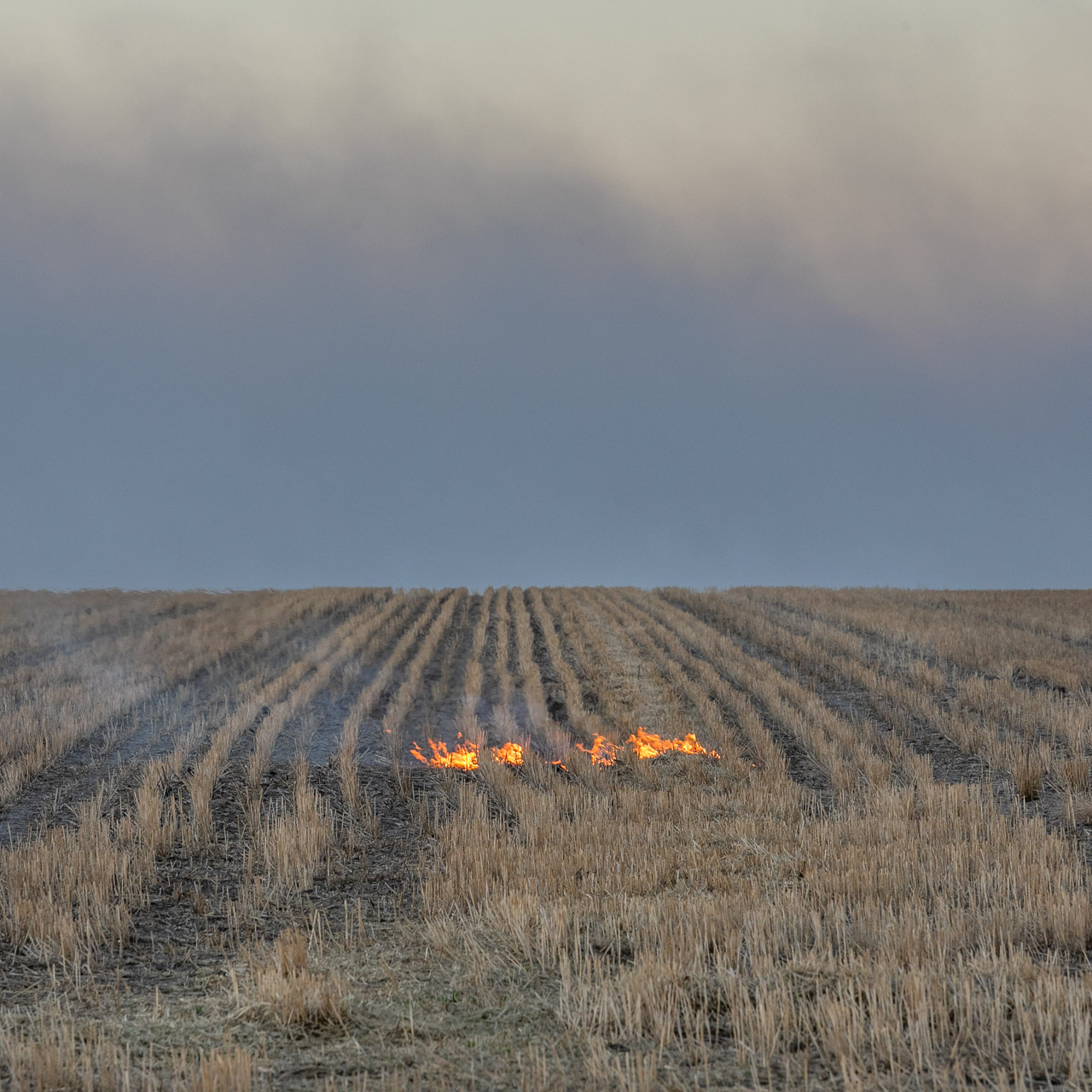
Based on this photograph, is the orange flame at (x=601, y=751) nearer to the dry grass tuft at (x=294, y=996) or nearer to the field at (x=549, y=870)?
the field at (x=549, y=870)

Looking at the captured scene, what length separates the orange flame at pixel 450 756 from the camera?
42.6 feet

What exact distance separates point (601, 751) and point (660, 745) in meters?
0.96

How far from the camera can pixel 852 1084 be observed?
4055 mm

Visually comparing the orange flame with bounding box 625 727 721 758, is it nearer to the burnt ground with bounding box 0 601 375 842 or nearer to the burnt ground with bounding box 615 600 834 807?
the burnt ground with bounding box 615 600 834 807

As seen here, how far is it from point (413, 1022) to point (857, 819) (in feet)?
18.2

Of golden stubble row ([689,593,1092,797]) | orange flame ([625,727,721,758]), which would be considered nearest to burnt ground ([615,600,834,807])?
orange flame ([625,727,721,758])

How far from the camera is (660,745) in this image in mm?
14008

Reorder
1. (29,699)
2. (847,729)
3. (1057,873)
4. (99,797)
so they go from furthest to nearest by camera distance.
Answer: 1. (29,699)
2. (847,729)
3. (99,797)
4. (1057,873)

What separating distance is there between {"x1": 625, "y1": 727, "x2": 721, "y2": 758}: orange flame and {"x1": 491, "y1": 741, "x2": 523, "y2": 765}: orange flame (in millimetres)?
1630

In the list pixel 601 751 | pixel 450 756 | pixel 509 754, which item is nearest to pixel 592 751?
pixel 601 751

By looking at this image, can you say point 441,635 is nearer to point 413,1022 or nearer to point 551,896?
point 551,896

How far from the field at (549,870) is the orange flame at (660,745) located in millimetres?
69

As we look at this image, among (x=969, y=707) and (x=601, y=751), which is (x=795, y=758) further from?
(x=969, y=707)

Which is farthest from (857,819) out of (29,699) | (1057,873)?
(29,699)
